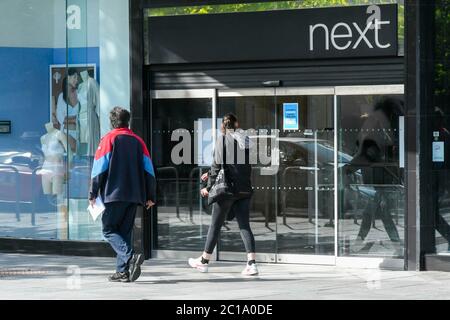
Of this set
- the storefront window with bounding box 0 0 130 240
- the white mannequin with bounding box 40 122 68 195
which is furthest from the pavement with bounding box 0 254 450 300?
the white mannequin with bounding box 40 122 68 195

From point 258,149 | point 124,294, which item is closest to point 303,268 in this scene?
point 258,149

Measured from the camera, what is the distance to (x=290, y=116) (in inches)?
451

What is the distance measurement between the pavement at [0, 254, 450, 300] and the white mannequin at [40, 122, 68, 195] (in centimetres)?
119

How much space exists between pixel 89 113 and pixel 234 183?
2897 mm

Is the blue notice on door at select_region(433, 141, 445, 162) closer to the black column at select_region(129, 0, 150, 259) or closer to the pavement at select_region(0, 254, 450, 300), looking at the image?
the pavement at select_region(0, 254, 450, 300)

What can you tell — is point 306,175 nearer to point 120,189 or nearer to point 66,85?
point 120,189

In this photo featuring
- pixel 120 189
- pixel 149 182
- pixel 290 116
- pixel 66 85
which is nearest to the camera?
pixel 120 189

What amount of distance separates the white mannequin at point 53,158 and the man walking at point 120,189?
2.66m

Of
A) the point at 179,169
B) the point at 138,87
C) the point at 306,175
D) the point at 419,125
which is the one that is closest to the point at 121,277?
the point at 179,169

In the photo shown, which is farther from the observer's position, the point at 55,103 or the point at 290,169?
the point at 55,103

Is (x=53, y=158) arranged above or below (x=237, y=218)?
above

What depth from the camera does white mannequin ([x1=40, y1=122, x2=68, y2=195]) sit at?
12.5 meters

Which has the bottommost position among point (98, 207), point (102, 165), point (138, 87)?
point (98, 207)

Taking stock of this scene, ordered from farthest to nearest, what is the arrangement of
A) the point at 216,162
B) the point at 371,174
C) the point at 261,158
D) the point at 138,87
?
the point at 138,87 < the point at 261,158 < the point at 371,174 < the point at 216,162
